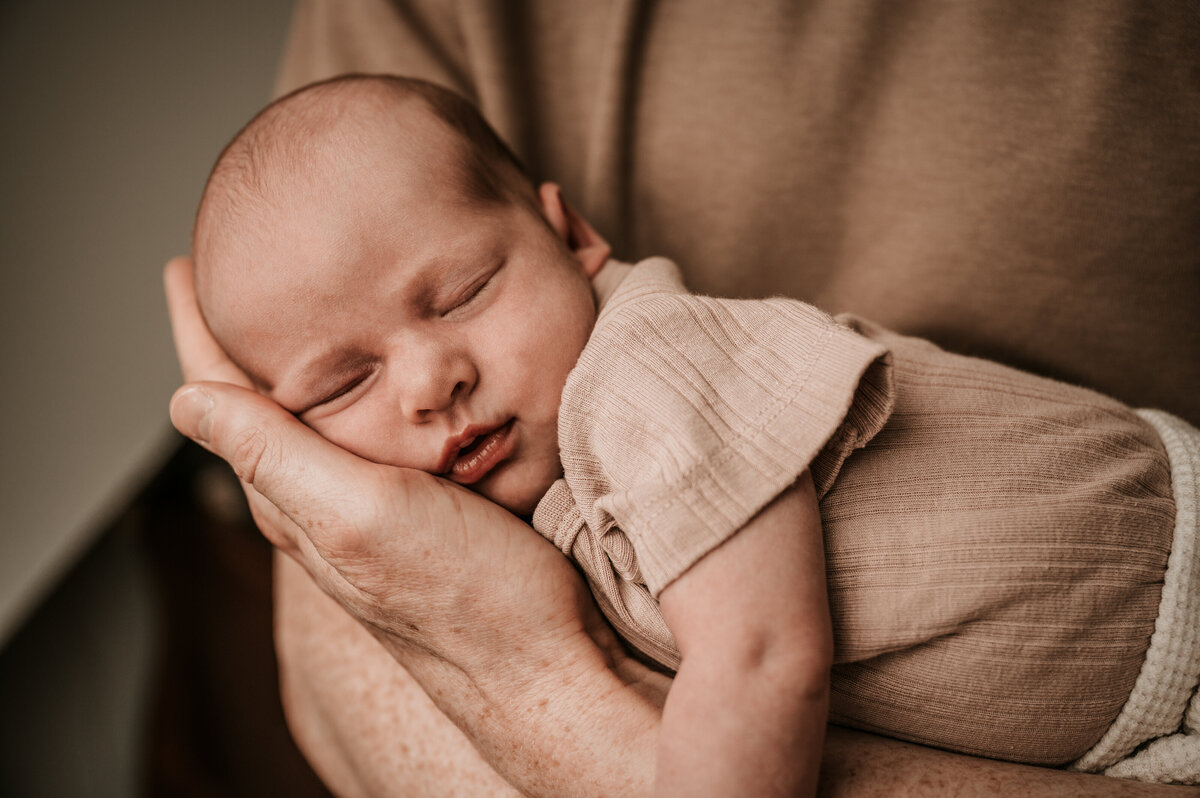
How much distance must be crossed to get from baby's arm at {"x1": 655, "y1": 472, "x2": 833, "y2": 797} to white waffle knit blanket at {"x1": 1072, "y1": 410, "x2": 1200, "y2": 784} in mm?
425

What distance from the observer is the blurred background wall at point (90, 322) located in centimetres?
184

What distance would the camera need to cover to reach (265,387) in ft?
3.40

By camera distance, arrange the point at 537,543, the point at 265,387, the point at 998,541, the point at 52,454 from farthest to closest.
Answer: the point at 52,454, the point at 265,387, the point at 537,543, the point at 998,541

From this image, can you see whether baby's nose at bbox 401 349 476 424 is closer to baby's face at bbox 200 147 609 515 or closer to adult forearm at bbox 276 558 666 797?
baby's face at bbox 200 147 609 515

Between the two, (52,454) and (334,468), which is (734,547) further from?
(52,454)

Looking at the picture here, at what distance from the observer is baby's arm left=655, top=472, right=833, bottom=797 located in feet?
2.14

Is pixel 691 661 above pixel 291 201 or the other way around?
the other way around

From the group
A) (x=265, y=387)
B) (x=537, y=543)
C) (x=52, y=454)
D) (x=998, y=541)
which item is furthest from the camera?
(x=52, y=454)

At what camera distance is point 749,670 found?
655mm

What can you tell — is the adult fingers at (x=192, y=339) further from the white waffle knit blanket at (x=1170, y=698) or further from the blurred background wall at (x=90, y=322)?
the white waffle knit blanket at (x=1170, y=698)

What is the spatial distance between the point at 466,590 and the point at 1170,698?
2.67 feet

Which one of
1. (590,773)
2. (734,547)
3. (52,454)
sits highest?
(734,547)

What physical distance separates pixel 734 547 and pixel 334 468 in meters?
0.48

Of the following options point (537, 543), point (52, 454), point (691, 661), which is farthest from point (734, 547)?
point (52, 454)
